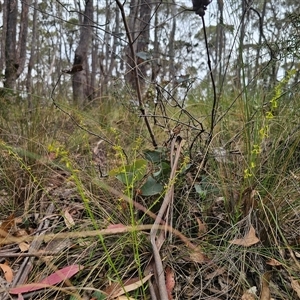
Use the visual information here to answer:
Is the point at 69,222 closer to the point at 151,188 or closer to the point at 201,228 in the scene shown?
the point at 151,188

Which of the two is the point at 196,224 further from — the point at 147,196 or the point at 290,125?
the point at 290,125

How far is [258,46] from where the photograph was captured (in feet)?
5.16

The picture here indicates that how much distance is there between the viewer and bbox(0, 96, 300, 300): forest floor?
88 centimetres

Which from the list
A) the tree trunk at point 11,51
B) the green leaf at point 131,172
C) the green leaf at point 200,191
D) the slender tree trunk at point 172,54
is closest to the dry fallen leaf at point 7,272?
the green leaf at point 131,172

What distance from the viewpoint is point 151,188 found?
3.76ft

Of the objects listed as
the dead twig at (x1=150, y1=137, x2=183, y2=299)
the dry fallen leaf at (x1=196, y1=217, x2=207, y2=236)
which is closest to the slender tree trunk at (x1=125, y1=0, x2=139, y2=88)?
the dead twig at (x1=150, y1=137, x2=183, y2=299)

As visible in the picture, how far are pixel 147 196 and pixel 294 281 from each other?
0.55 m

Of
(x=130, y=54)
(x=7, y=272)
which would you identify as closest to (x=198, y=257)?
(x=7, y=272)

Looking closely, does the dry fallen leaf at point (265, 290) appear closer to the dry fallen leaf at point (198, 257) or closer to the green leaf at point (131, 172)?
the dry fallen leaf at point (198, 257)

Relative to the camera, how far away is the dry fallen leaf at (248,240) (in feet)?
3.10

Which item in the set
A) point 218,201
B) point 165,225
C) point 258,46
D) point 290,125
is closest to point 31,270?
point 165,225

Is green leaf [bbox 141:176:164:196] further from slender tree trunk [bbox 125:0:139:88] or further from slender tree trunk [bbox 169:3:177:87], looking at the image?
slender tree trunk [bbox 169:3:177:87]

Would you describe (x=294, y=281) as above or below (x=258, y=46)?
below

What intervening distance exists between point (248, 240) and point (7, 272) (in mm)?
728
